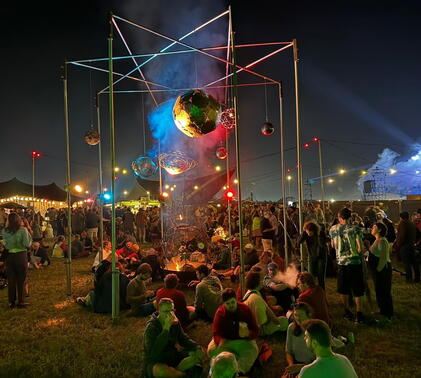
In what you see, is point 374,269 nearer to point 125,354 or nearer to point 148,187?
point 125,354

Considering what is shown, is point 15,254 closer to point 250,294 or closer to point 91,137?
point 91,137

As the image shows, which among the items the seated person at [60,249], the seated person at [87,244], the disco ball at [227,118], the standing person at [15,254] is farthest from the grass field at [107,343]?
the seated person at [87,244]

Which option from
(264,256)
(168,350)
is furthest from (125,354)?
(264,256)

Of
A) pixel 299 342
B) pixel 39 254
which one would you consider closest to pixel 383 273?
pixel 299 342

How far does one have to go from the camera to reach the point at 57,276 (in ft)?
33.9

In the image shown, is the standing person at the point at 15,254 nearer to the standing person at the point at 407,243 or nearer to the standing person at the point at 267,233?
the standing person at the point at 267,233

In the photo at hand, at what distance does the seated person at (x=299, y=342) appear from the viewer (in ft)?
12.3

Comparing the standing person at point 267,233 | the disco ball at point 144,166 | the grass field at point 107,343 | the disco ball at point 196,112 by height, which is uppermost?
the disco ball at point 196,112

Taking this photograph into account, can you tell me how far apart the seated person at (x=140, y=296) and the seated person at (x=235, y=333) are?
2.79 metres

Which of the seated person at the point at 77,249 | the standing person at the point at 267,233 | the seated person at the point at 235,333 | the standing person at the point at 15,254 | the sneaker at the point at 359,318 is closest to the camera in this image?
the seated person at the point at 235,333

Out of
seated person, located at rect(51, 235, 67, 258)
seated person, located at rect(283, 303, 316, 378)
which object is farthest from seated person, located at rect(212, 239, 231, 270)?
seated person, located at rect(51, 235, 67, 258)

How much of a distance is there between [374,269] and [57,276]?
8.77 meters

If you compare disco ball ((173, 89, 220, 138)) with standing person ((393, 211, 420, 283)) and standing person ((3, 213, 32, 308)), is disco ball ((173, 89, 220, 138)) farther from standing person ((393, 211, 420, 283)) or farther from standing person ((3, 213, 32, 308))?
standing person ((393, 211, 420, 283))

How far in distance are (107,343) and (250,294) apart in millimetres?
2370
